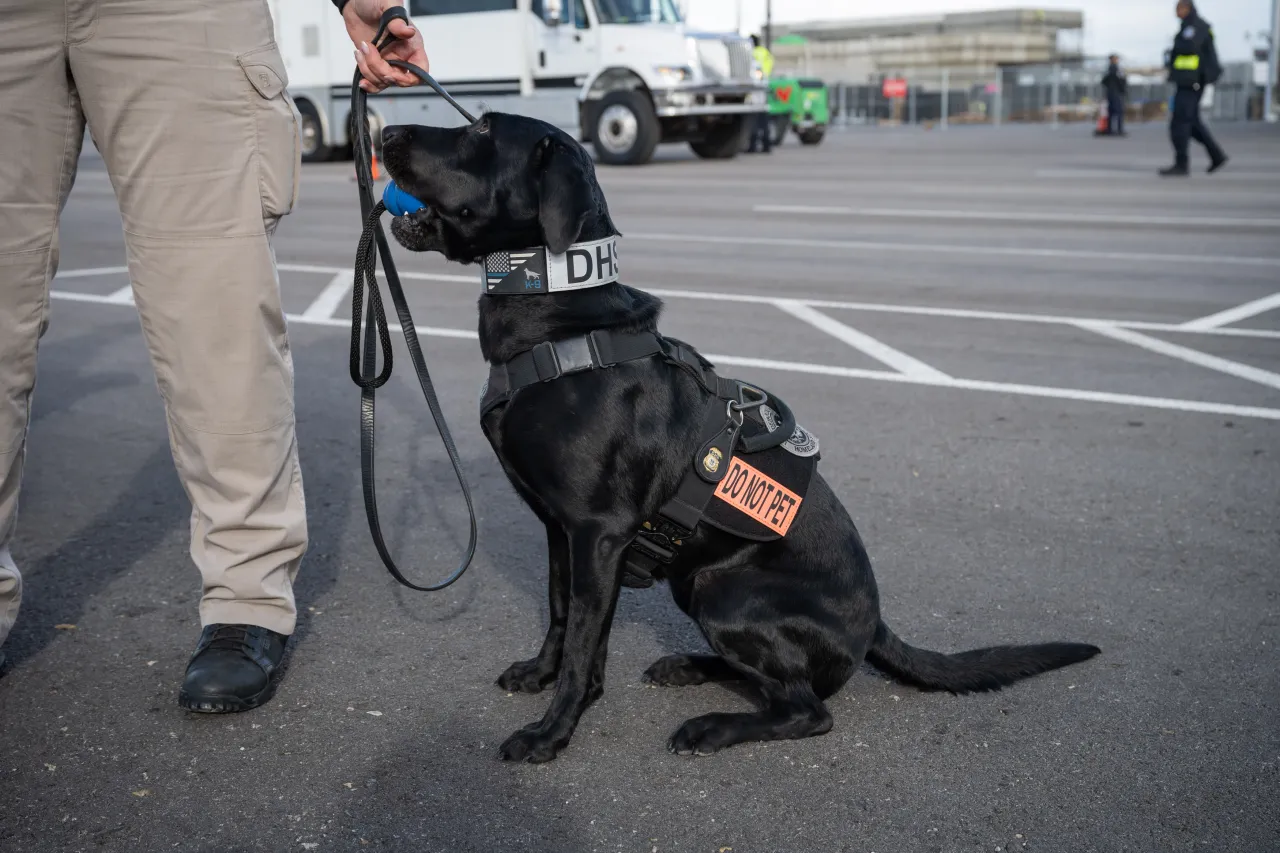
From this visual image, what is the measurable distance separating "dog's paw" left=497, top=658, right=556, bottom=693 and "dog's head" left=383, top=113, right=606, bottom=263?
3.16 feet

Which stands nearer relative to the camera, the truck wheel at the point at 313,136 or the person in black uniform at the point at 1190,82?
the person in black uniform at the point at 1190,82

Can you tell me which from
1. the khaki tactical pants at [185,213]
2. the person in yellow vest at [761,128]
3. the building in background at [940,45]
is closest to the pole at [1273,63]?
the person in yellow vest at [761,128]

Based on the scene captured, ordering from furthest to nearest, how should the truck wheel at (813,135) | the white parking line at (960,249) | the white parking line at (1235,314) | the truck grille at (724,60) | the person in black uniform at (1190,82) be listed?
1. the truck wheel at (813,135)
2. the truck grille at (724,60)
3. the person in black uniform at (1190,82)
4. the white parking line at (960,249)
5. the white parking line at (1235,314)

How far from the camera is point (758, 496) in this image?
2688 millimetres

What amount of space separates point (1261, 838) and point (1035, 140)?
1136 inches

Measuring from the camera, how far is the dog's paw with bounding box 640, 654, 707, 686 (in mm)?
2936

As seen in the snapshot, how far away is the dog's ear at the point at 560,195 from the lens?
2613 millimetres

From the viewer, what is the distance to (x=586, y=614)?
8.58ft

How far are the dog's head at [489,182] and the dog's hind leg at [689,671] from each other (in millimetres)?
1025

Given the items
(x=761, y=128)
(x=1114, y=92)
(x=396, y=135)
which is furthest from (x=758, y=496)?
(x=1114, y=92)

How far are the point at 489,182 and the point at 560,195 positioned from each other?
0.59 ft

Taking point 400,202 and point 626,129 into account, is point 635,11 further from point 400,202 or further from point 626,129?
point 400,202

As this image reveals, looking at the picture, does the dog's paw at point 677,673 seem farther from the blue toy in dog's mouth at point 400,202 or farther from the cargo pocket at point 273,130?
the cargo pocket at point 273,130

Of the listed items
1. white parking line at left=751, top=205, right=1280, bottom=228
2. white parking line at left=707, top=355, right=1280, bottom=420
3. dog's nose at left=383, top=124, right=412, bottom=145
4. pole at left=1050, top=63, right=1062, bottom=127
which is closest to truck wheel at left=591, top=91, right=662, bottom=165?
white parking line at left=751, top=205, right=1280, bottom=228
